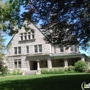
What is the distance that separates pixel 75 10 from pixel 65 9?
85 cm

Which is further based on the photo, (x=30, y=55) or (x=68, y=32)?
(x=30, y=55)

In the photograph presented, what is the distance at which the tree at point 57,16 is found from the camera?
47.7ft

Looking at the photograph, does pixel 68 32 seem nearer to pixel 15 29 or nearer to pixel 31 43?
pixel 15 29

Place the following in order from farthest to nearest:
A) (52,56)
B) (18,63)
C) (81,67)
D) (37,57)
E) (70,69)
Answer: (18,63)
(37,57)
(52,56)
(70,69)
(81,67)

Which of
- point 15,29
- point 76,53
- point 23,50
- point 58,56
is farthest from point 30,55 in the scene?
point 15,29

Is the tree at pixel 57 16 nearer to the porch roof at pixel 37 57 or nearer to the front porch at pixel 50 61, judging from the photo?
the front porch at pixel 50 61

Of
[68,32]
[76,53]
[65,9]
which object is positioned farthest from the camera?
[76,53]

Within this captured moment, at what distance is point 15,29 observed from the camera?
16625 millimetres

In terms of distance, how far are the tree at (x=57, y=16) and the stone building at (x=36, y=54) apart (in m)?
24.7

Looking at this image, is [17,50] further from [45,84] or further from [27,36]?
[45,84]

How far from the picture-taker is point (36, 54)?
144ft

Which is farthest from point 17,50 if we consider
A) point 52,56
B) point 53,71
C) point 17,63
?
point 53,71

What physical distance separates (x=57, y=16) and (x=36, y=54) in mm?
29033

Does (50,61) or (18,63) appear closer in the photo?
(50,61)
